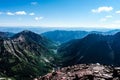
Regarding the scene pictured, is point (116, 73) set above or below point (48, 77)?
above

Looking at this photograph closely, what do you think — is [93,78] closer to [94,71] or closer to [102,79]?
[102,79]

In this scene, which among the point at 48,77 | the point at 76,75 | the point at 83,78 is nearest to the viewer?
the point at 83,78

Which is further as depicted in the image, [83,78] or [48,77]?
[48,77]

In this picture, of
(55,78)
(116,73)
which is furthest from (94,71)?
(55,78)

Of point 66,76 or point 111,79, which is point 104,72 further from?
point 66,76

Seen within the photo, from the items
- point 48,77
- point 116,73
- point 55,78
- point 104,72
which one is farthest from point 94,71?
point 48,77

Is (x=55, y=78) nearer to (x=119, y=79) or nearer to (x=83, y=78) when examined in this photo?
(x=83, y=78)

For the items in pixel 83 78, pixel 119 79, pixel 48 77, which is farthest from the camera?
pixel 48 77

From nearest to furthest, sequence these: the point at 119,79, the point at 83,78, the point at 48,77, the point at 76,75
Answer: the point at 119,79 < the point at 83,78 < the point at 76,75 < the point at 48,77

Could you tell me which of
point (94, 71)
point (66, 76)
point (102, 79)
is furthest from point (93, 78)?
point (66, 76)
